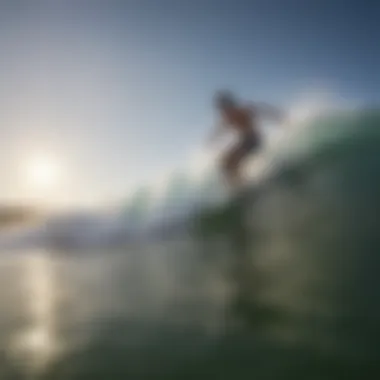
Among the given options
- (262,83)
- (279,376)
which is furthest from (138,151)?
(279,376)

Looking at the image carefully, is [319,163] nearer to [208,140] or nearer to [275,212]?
[275,212]

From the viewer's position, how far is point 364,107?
4.20ft

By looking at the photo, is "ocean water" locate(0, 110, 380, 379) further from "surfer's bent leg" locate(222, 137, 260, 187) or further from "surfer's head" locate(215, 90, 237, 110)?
"surfer's head" locate(215, 90, 237, 110)

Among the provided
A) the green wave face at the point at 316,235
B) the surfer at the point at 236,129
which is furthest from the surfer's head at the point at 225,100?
the green wave face at the point at 316,235

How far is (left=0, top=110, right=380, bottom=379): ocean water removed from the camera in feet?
3.81

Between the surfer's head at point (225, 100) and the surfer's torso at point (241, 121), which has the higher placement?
the surfer's head at point (225, 100)

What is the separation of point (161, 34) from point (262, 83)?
10.4 inches

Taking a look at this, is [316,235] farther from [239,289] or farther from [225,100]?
[225,100]

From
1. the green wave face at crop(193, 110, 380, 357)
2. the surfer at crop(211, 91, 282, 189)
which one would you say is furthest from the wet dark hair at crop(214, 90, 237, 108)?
the green wave face at crop(193, 110, 380, 357)

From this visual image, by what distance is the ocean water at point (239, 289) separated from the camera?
1162 mm

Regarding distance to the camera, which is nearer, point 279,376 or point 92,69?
point 279,376

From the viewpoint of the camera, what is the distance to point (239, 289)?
1212mm

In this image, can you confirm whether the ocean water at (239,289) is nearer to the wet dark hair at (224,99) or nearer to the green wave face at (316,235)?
the green wave face at (316,235)

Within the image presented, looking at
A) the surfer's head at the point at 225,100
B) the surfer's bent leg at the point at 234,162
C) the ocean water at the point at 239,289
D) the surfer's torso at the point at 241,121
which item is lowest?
the ocean water at the point at 239,289
